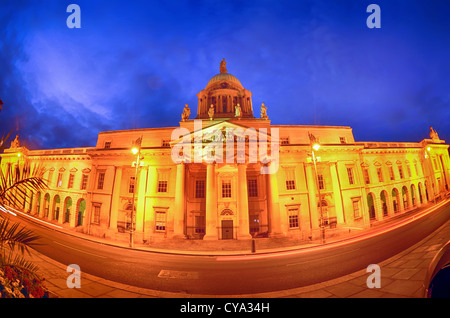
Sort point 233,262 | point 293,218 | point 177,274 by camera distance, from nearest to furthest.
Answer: point 177,274 < point 233,262 < point 293,218

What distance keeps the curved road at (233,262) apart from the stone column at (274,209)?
80 centimetres

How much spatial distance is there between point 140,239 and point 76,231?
66.3 inches

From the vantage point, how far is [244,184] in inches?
219

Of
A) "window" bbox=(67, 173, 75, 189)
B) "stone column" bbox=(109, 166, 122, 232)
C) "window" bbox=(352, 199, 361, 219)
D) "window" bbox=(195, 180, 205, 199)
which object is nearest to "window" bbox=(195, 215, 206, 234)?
"window" bbox=(195, 180, 205, 199)

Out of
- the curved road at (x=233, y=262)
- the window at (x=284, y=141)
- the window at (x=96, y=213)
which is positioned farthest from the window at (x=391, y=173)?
the window at (x=96, y=213)

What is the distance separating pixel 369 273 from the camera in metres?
2.72

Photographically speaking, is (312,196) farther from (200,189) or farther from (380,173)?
(200,189)

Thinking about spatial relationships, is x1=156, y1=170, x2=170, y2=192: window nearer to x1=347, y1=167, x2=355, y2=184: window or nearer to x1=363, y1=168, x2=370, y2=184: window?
x1=347, y1=167, x2=355, y2=184: window

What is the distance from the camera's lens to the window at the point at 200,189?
601 cm

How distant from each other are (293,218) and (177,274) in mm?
3282

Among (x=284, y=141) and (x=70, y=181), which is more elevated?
(x=284, y=141)

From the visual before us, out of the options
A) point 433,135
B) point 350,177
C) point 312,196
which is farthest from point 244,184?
point 433,135

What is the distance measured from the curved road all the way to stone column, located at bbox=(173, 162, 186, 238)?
0.78 meters
